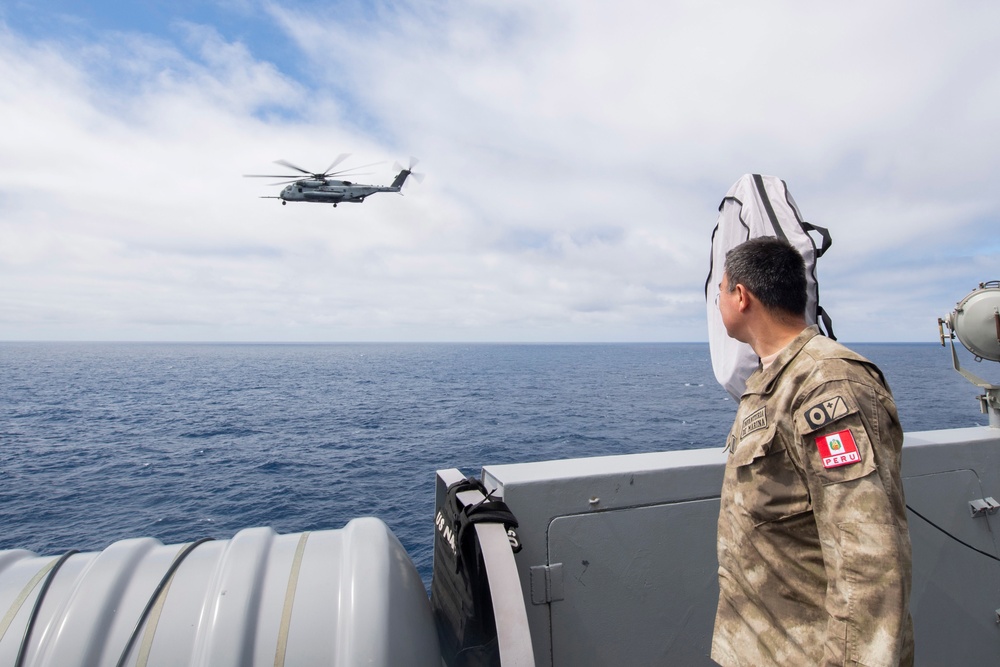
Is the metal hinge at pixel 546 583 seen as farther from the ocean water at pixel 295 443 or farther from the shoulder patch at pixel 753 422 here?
the ocean water at pixel 295 443

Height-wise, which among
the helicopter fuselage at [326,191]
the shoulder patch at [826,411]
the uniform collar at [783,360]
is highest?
the helicopter fuselage at [326,191]

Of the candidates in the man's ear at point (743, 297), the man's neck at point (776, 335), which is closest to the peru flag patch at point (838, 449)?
the man's neck at point (776, 335)

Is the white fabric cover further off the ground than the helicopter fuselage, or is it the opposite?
the helicopter fuselage

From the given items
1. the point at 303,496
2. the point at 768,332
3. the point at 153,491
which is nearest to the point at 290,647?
the point at 768,332

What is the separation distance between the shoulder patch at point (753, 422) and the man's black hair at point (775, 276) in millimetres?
315

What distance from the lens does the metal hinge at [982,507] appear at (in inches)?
132

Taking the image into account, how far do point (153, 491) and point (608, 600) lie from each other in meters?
22.9

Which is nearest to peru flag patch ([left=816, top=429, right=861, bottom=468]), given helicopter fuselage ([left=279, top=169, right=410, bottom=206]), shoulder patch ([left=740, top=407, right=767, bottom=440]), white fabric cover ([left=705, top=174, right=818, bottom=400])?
shoulder patch ([left=740, top=407, right=767, bottom=440])

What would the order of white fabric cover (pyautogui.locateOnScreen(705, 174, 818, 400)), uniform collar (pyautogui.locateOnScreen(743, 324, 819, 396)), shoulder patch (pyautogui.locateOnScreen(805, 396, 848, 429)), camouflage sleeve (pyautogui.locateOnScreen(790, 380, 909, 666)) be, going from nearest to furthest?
camouflage sleeve (pyautogui.locateOnScreen(790, 380, 909, 666)), shoulder patch (pyautogui.locateOnScreen(805, 396, 848, 429)), uniform collar (pyautogui.locateOnScreen(743, 324, 819, 396)), white fabric cover (pyautogui.locateOnScreen(705, 174, 818, 400))

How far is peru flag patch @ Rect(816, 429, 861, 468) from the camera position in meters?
1.41

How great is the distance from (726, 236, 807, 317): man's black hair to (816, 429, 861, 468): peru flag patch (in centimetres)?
42

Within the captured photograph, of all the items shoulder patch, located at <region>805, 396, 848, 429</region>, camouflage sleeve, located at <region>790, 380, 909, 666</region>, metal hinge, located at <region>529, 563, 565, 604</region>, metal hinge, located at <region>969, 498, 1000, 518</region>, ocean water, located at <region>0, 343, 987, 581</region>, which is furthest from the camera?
ocean water, located at <region>0, 343, 987, 581</region>

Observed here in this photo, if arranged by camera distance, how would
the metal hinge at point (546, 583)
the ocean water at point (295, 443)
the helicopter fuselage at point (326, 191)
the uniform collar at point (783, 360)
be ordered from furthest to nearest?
the helicopter fuselage at point (326, 191)
the ocean water at point (295, 443)
the metal hinge at point (546, 583)
the uniform collar at point (783, 360)

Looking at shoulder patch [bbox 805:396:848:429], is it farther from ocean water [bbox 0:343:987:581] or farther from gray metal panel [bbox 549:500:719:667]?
ocean water [bbox 0:343:987:581]
